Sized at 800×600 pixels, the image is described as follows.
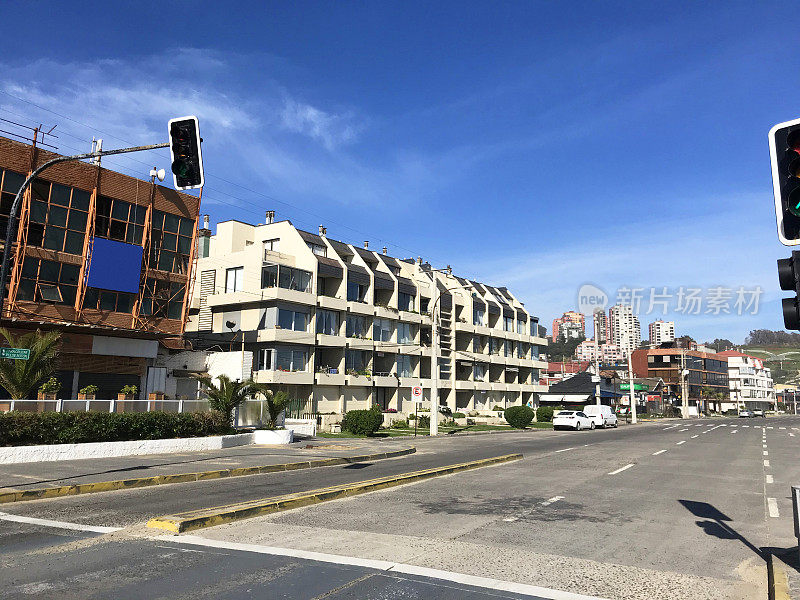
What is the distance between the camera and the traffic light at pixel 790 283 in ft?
19.8

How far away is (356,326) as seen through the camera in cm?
5625

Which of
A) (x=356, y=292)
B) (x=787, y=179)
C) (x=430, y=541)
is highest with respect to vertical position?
(x=356, y=292)

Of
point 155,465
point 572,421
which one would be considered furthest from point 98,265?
point 572,421

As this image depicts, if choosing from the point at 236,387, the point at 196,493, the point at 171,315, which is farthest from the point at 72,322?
the point at 196,493

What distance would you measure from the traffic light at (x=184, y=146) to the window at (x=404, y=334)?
50249 mm

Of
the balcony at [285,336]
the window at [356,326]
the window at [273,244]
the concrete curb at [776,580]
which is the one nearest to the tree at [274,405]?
the balcony at [285,336]

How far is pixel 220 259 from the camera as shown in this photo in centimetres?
5103

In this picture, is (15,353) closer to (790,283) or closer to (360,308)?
(790,283)

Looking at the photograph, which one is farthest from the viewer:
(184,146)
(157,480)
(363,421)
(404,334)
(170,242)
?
(404,334)

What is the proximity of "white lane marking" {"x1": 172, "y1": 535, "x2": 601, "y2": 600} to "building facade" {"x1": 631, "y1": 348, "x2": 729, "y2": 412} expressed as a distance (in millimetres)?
131261

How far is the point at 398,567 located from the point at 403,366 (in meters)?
54.0

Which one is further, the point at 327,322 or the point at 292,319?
the point at 327,322

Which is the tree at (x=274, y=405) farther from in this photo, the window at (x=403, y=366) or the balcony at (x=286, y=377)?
the window at (x=403, y=366)

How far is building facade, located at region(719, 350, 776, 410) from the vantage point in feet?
529
